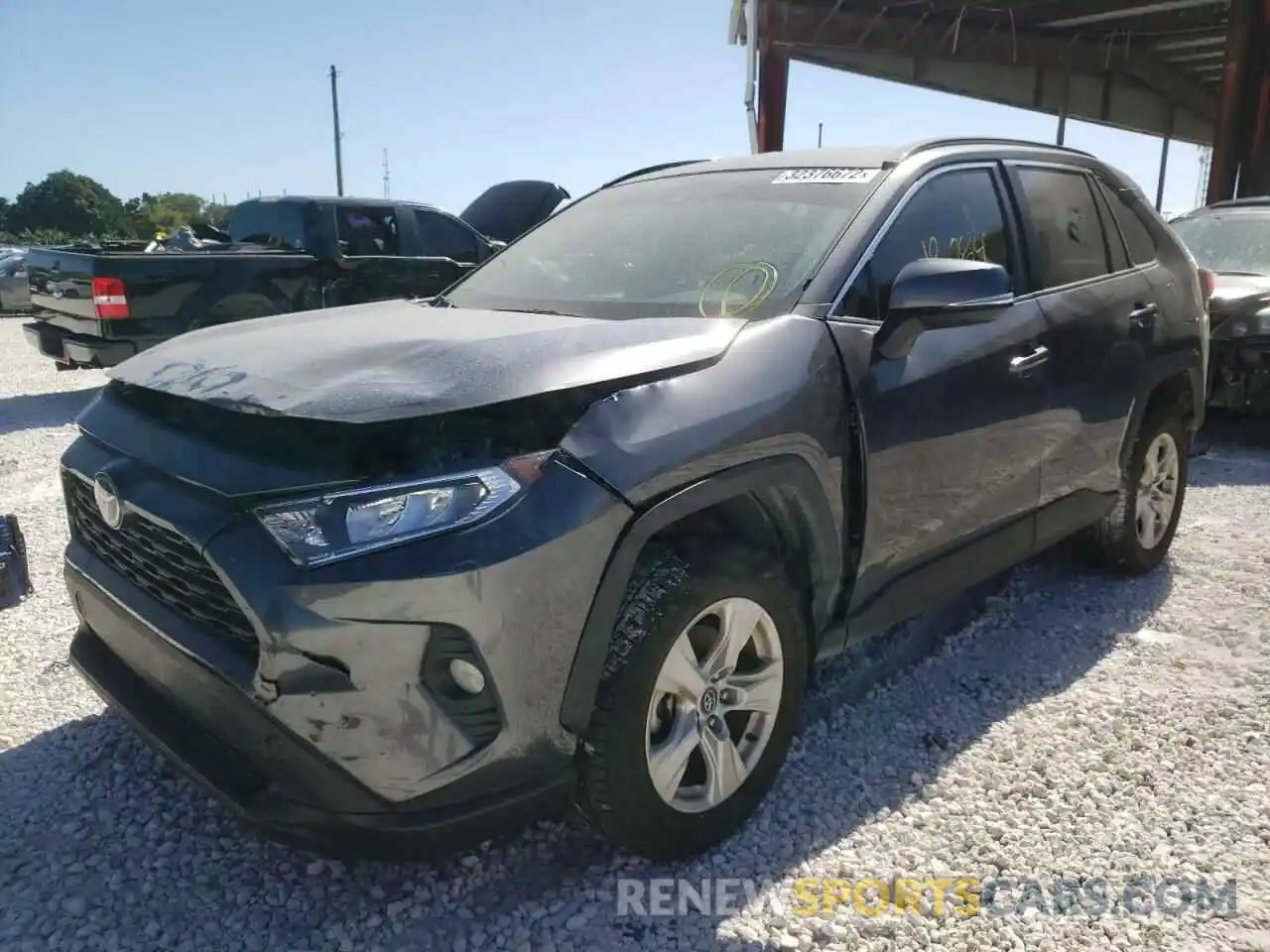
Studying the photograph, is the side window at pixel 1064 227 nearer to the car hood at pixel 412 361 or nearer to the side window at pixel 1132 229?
the side window at pixel 1132 229

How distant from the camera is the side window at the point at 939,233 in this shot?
2725 millimetres

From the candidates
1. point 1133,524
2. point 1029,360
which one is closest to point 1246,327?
point 1133,524

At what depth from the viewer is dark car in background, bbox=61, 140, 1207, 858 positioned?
72.8 inches

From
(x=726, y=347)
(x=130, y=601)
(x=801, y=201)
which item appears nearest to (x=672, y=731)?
(x=726, y=347)

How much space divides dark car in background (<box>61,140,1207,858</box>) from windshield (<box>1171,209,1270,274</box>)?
17.5ft

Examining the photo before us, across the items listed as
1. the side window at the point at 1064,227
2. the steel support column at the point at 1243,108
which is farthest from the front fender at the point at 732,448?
the steel support column at the point at 1243,108

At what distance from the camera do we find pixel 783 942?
214 centimetres

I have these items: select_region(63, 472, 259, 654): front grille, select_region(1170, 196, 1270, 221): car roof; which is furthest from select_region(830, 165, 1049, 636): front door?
select_region(1170, 196, 1270, 221): car roof

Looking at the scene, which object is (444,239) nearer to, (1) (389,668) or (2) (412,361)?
(2) (412,361)

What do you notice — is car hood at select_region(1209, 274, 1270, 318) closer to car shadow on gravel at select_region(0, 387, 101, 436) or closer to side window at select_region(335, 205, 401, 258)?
side window at select_region(335, 205, 401, 258)

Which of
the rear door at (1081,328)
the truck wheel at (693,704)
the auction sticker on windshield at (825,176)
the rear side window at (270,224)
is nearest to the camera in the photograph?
the truck wheel at (693,704)

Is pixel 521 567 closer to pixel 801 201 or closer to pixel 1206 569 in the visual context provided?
pixel 801 201

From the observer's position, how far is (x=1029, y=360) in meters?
3.21

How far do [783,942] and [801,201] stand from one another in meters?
2.03
